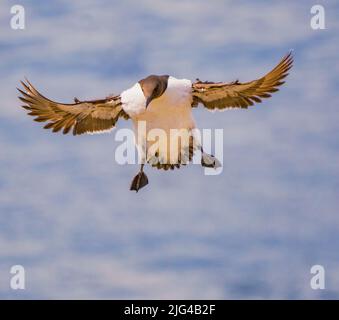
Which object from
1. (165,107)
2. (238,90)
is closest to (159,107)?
(165,107)

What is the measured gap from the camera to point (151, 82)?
33.7m

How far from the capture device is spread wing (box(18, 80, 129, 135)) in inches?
1374

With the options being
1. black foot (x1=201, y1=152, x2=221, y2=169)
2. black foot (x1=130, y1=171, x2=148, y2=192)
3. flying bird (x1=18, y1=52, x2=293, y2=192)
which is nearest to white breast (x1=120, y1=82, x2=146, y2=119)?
flying bird (x1=18, y1=52, x2=293, y2=192)

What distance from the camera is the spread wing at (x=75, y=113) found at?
34906mm

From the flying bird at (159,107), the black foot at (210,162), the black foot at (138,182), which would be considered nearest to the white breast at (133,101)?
the flying bird at (159,107)

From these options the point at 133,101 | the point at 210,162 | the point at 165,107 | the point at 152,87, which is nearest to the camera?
the point at 152,87

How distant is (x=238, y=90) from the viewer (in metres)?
34.8

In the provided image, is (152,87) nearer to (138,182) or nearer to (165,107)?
(165,107)

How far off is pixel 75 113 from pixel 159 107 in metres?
2.29

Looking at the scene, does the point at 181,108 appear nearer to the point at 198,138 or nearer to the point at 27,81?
the point at 198,138

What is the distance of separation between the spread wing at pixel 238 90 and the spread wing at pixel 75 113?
172 centimetres

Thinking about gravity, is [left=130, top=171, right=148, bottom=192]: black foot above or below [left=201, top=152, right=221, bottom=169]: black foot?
below

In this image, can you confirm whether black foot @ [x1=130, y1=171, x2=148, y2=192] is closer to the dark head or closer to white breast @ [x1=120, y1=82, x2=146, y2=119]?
white breast @ [x1=120, y1=82, x2=146, y2=119]
